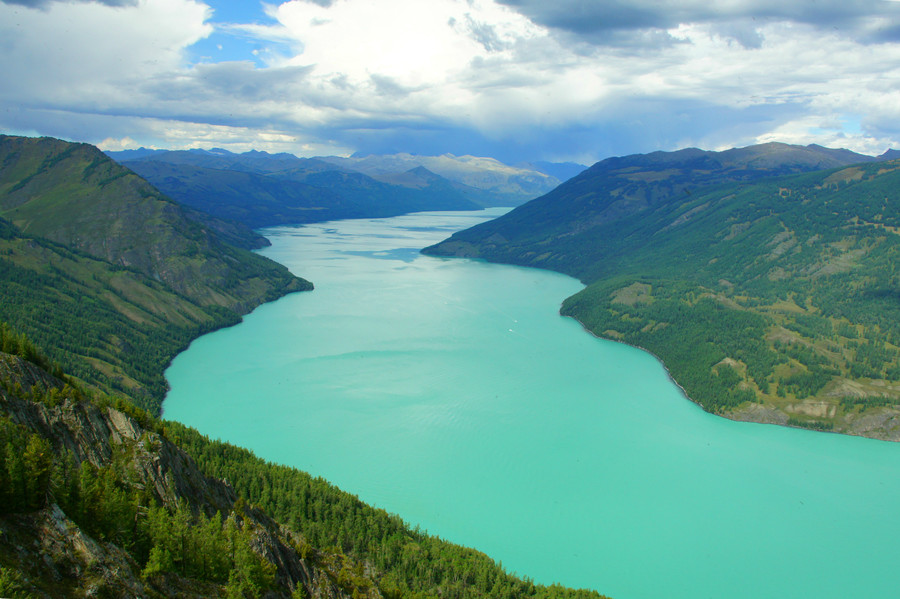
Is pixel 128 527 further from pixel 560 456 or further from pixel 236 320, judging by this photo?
pixel 236 320

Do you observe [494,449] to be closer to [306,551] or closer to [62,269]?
[306,551]

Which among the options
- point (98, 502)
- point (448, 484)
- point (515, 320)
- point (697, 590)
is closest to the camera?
point (98, 502)

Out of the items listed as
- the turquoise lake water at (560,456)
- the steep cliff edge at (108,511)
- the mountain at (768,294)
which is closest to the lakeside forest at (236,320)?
the steep cliff edge at (108,511)

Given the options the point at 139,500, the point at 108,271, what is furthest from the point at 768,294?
the point at 108,271

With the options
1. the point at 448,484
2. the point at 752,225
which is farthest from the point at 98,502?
the point at 752,225

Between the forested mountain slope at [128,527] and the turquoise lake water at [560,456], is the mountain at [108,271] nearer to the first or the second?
the turquoise lake water at [560,456]

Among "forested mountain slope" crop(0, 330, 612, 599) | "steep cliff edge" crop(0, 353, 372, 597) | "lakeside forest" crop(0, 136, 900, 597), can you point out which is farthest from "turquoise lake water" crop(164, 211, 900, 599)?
"steep cliff edge" crop(0, 353, 372, 597)
